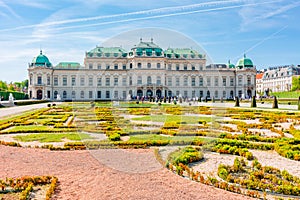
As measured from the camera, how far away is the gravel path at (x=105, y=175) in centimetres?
434

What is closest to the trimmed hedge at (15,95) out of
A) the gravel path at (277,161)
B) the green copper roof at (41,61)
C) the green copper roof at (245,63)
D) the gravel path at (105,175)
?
the green copper roof at (41,61)

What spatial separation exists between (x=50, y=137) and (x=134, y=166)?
15.9 feet

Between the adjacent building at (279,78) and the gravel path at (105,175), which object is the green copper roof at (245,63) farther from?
the gravel path at (105,175)

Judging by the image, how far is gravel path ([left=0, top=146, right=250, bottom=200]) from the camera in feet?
14.3

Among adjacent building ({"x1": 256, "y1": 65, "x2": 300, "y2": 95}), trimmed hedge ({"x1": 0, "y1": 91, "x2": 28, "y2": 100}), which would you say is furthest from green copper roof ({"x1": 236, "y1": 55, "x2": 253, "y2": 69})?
trimmed hedge ({"x1": 0, "y1": 91, "x2": 28, "y2": 100})

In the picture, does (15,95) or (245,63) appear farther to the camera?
(245,63)

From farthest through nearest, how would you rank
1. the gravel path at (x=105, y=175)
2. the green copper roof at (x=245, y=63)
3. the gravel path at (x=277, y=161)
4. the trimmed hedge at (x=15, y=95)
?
1. the green copper roof at (x=245, y=63)
2. the trimmed hedge at (x=15, y=95)
3. the gravel path at (x=277, y=161)
4. the gravel path at (x=105, y=175)

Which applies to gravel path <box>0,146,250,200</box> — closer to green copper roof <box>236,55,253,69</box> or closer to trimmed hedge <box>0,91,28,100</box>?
trimmed hedge <box>0,91,28,100</box>

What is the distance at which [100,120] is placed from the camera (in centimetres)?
1420

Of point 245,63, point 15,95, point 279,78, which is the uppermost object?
point 245,63

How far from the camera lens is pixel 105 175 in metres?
5.19

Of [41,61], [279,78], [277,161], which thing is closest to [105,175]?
[277,161]

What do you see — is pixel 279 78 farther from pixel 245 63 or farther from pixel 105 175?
pixel 105 175

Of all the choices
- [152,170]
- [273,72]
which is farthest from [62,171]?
[273,72]
